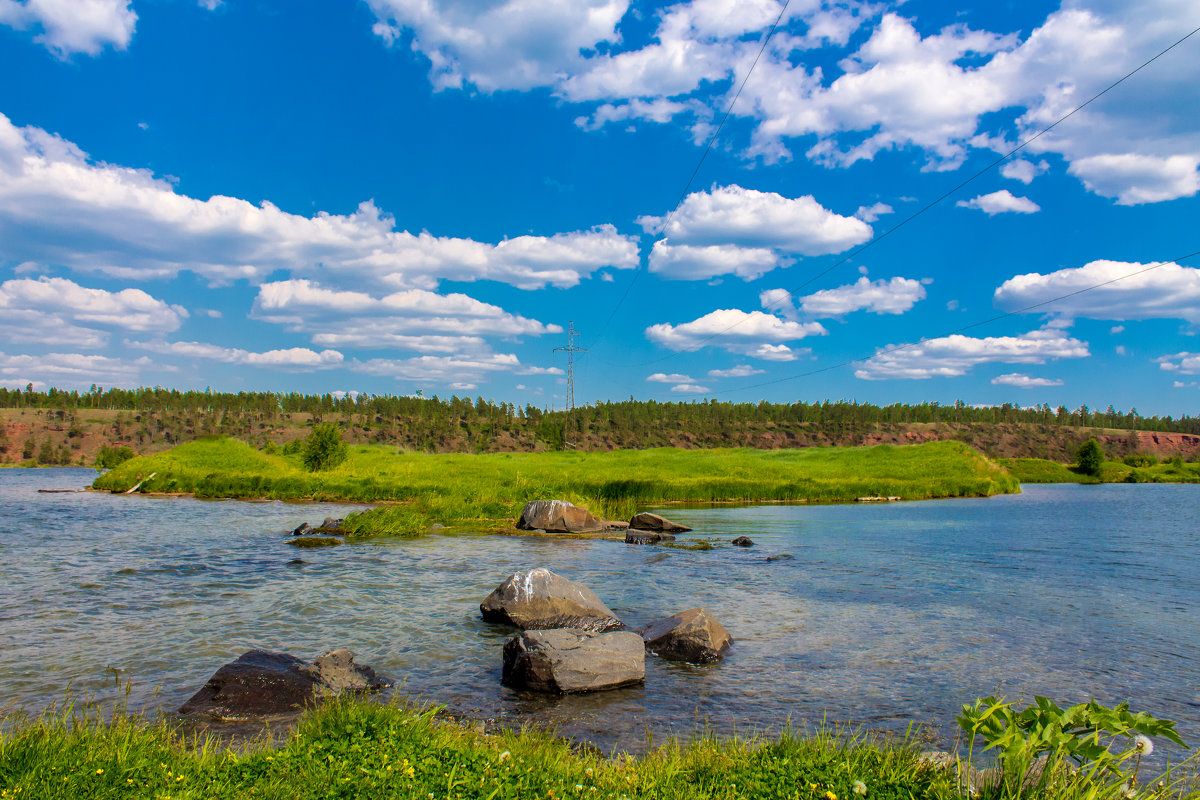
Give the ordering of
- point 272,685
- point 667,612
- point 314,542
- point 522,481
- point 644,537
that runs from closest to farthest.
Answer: point 272,685
point 667,612
point 314,542
point 644,537
point 522,481

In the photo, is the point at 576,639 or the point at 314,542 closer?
the point at 576,639

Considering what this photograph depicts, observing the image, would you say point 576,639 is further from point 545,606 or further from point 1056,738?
point 1056,738

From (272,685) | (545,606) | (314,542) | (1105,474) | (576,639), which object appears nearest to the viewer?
(272,685)

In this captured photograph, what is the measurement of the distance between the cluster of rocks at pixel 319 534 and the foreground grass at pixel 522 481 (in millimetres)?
962

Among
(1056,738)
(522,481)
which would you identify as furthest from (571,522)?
(1056,738)

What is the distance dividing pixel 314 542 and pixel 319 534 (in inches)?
125

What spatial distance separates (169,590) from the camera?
18062 mm

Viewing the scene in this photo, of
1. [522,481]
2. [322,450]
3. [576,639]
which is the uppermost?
[322,450]

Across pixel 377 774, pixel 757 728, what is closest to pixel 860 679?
pixel 757 728

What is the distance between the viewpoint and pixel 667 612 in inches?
664

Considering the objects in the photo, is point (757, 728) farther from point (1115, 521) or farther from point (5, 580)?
point (1115, 521)

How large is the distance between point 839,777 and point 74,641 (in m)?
13.8

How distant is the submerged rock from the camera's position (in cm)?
3055

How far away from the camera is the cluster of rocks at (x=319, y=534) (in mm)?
26734
